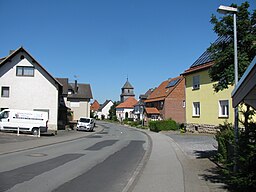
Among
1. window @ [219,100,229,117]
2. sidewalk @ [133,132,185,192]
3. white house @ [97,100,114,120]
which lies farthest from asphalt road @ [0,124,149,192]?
white house @ [97,100,114,120]

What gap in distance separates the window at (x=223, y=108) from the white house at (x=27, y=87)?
1784 centimetres

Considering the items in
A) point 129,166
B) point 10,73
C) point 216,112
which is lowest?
point 129,166

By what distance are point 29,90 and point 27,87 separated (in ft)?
1.36

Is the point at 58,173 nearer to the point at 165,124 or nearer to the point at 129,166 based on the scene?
the point at 129,166

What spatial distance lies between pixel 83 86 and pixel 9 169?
52.2m

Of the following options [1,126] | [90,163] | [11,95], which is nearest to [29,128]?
[1,126]

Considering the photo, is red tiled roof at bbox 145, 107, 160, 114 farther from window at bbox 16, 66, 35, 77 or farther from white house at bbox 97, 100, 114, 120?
white house at bbox 97, 100, 114, 120

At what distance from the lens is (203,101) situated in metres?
29.1

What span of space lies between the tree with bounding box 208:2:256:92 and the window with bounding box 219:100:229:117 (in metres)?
15.4

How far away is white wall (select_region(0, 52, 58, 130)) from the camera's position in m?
33.7

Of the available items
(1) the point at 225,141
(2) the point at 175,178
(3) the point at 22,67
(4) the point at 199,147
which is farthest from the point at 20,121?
(2) the point at 175,178

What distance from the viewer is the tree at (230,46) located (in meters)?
10.8

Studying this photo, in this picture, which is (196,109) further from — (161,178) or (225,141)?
(161,178)

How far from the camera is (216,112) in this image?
27.3 metres
